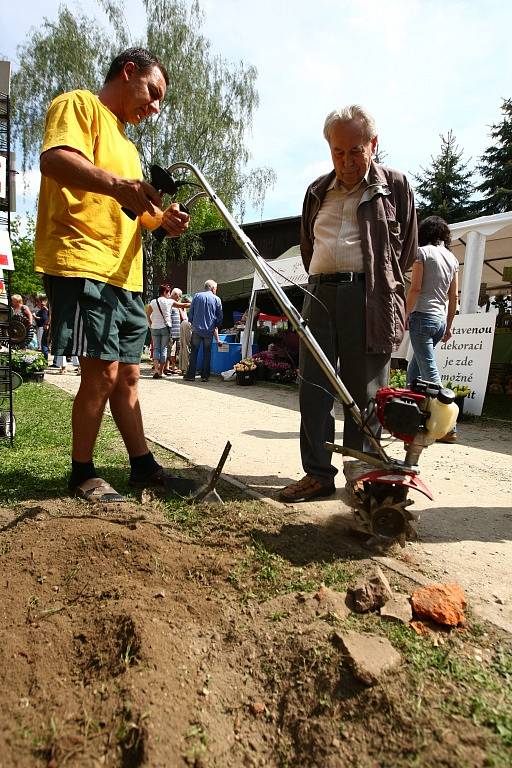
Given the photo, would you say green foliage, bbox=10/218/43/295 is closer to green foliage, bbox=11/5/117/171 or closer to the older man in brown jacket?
green foliage, bbox=11/5/117/171

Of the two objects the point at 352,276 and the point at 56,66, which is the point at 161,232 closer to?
the point at 352,276

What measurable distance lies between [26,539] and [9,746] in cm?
108

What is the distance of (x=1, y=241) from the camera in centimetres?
420

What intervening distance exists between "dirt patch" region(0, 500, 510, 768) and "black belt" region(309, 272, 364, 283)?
1503 mm

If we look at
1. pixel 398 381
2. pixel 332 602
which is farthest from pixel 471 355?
pixel 332 602

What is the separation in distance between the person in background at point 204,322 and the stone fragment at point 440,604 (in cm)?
915

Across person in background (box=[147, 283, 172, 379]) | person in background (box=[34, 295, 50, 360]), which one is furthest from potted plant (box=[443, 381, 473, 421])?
person in background (box=[34, 295, 50, 360])

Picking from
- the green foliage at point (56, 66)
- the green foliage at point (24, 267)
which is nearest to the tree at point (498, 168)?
the green foliage at point (56, 66)

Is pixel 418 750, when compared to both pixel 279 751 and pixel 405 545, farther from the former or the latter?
pixel 405 545

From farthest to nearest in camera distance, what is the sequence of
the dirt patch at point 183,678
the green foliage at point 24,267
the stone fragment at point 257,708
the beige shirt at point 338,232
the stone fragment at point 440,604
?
the green foliage at point 24,267, the beige shirt at point 338,232, the stone fragment at point 440,604, the stone fragment at point 257,708, the dirt patch at point 183,678

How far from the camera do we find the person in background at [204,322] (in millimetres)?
10578

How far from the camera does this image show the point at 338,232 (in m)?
2.89

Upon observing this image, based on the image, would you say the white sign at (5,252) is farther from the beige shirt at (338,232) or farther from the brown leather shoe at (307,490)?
the brown leather shoe at (307,490)

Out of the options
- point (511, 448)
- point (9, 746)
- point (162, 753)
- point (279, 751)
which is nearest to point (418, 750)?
point (279, 751)
